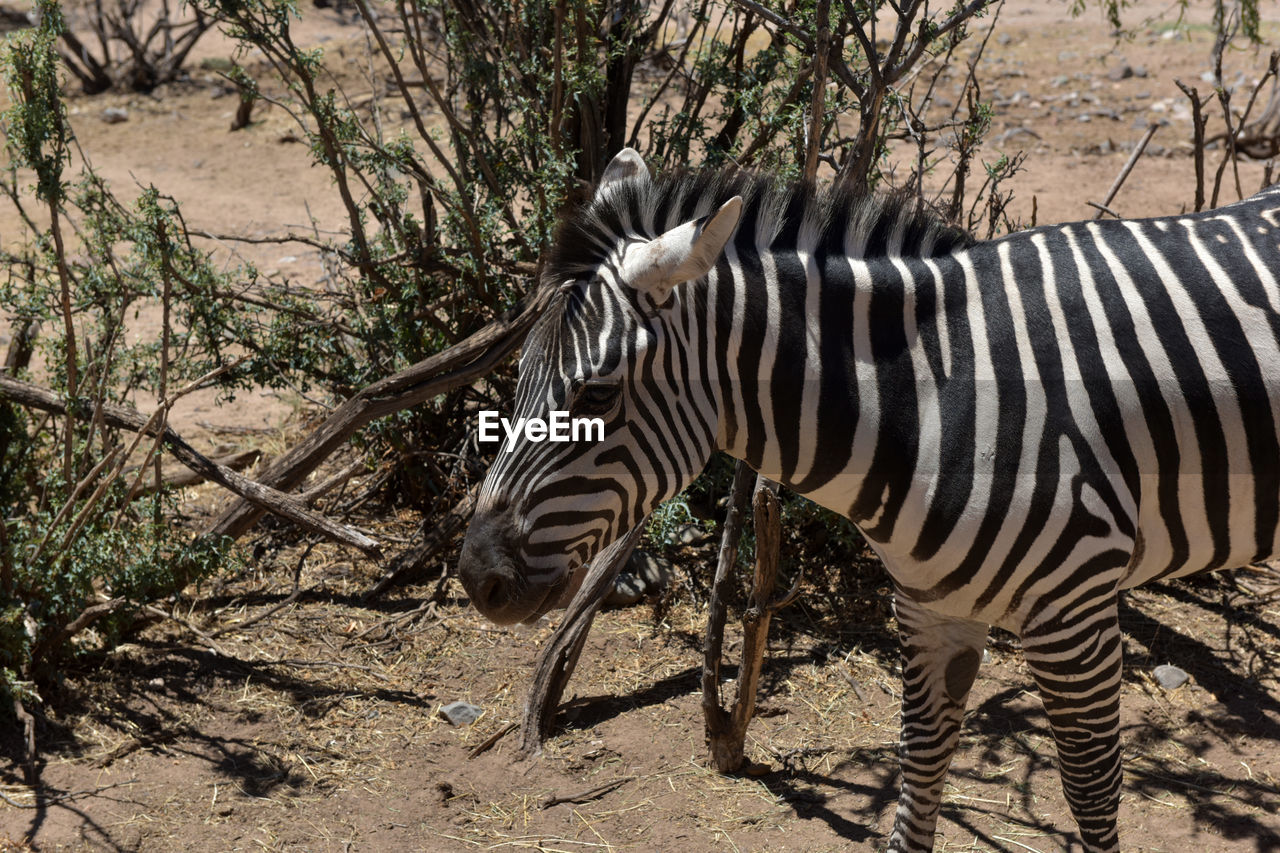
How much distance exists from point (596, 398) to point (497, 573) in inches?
17.7

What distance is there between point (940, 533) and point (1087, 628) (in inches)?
17.7

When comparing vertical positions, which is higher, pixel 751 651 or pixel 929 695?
pixel 929 695

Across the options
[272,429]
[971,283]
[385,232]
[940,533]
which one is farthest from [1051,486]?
[272,429]

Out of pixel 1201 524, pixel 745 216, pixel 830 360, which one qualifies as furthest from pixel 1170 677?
pixel 745 216

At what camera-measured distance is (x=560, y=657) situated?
433 cm

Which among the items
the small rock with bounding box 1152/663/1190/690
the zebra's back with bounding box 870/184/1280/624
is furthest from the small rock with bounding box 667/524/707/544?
the zebra's back with bounding box 870/184/1280/624

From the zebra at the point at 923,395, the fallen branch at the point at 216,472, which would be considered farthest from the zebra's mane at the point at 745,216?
the fallen branch at the point at 216,472

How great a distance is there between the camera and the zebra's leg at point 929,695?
3197mm

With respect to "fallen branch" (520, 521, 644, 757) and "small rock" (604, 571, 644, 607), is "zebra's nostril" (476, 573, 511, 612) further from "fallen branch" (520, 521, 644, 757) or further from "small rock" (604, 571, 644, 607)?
"small rock" (604, 571, 644, 607)

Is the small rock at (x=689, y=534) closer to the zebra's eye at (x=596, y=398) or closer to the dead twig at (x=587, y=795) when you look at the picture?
the dead twig at (x=587, y=795)

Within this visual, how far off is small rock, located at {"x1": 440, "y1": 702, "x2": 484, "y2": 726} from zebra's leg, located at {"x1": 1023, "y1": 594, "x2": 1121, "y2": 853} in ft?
7.47

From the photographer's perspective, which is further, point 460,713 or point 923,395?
point 460,713

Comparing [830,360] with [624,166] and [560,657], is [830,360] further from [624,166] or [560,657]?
[560,657]

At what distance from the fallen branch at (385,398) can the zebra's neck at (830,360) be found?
7.40 ft
